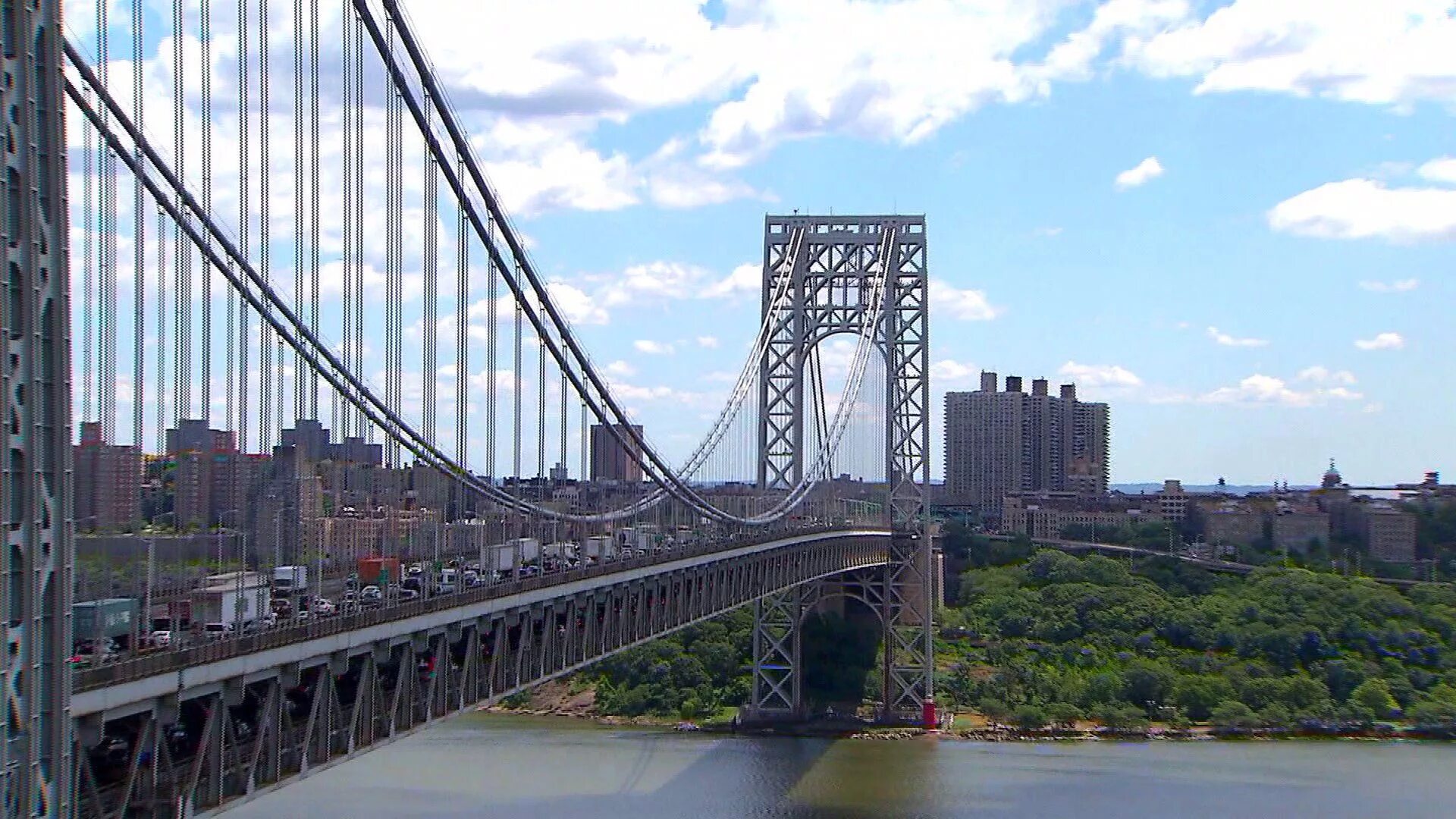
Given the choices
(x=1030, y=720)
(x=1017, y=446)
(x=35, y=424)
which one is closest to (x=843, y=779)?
(x=1030, y=720)

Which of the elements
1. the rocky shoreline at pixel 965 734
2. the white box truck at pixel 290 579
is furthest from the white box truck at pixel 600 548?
the rocky shoreline at pixel 965 734

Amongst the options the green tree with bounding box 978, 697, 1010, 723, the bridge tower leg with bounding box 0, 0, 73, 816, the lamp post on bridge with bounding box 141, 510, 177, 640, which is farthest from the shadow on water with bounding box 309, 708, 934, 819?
the bridge tower leg with bounding box 0, 0, 73, 816

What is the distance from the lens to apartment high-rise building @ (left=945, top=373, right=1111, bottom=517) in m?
117

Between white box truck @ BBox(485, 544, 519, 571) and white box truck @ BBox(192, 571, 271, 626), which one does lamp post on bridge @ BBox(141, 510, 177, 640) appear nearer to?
white box truck @ BBox(192, 571, 271, 626)

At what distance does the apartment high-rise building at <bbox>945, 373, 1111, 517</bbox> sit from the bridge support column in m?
75.8

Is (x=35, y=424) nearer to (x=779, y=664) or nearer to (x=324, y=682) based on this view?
(x=324, y=682)

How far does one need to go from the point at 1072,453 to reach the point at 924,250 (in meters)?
80.9

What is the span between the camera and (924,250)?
137 ft

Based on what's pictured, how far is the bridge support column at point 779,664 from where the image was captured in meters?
39.0

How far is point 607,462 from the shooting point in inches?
1053

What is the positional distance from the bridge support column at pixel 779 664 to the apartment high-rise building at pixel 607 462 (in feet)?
39.9

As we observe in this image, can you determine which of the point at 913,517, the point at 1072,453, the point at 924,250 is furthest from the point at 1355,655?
the point at 1072,453

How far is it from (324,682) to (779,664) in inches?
1079

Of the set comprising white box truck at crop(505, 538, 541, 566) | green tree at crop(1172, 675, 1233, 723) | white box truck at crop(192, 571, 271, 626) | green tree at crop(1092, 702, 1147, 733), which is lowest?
green tree at crop(1092, 702, 1147, 733)
